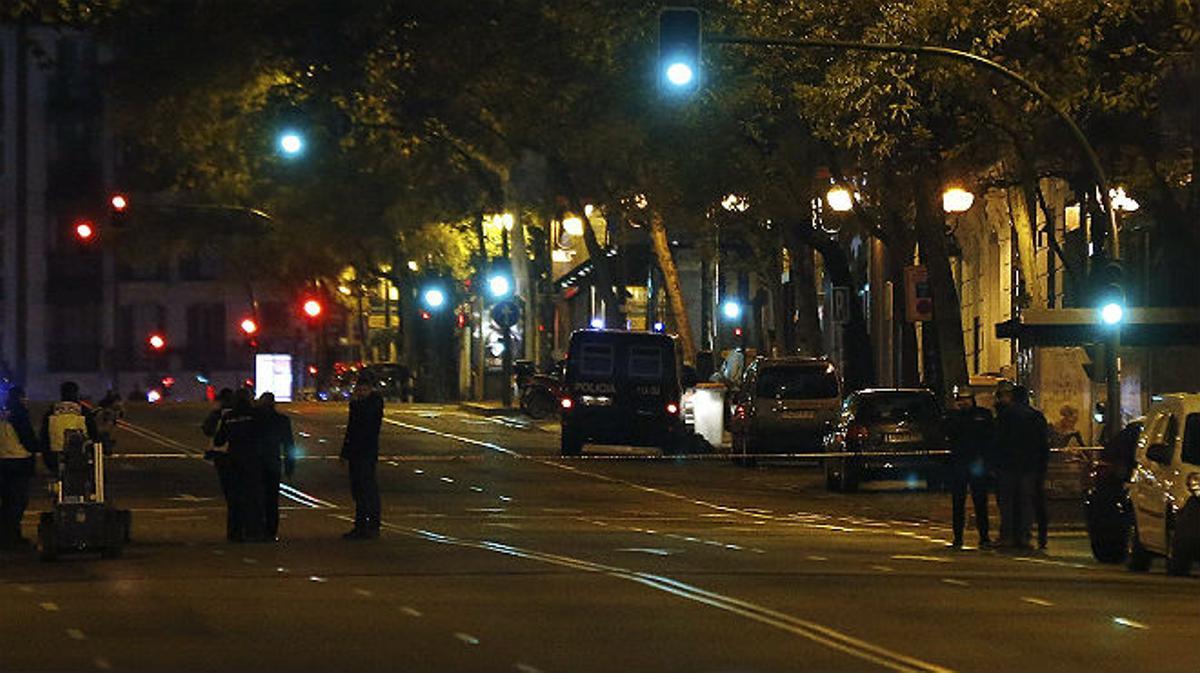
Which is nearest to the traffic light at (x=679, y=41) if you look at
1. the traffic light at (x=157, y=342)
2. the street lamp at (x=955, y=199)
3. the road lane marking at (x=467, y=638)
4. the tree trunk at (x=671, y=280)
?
the street lamp at (x=955, y=199)

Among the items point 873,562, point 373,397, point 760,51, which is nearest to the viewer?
point 873,562

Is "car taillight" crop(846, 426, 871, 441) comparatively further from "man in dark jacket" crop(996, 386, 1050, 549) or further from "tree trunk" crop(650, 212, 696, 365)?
"tree trunk" crop(650, 212, 696, 365)

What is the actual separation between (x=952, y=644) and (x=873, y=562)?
25.0ft

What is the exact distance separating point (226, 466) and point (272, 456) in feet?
1.77

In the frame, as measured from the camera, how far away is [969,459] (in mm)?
27766

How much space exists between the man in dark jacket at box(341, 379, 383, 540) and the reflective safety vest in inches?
127

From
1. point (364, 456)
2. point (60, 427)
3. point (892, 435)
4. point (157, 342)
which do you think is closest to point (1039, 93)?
point (364, 456)

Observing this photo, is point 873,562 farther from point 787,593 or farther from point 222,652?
point 222,652

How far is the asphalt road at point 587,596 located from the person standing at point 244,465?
0.36m

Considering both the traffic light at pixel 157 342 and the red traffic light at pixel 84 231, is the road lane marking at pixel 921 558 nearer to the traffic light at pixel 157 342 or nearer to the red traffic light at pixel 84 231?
the red traffic light at pixel 84 231

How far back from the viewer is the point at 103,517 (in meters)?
24.7

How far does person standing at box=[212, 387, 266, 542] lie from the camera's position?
2756 centimetres

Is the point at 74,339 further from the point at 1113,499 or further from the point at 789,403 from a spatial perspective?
the point at 1113,499

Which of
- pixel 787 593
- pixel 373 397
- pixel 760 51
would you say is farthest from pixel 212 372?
pixel 787 593
